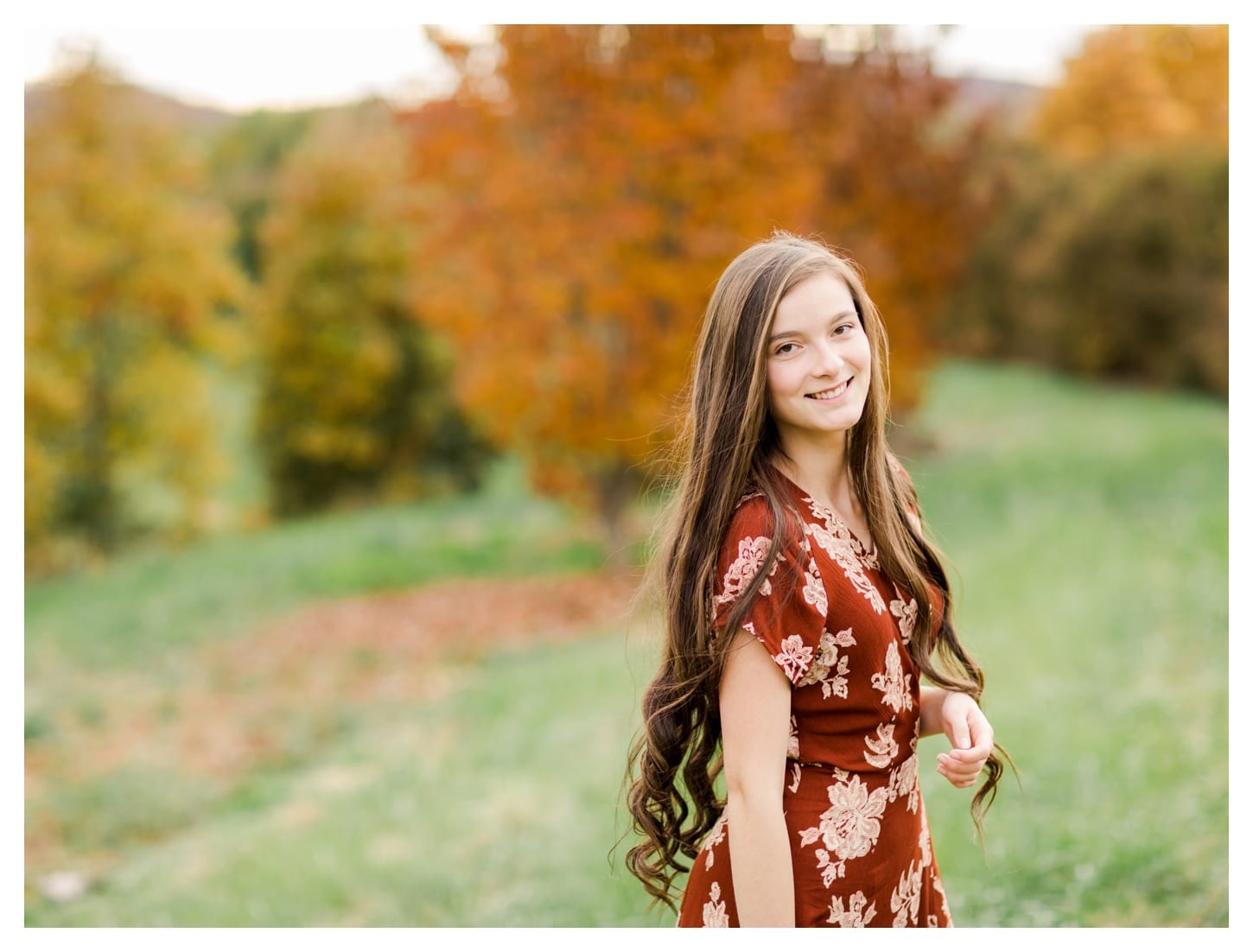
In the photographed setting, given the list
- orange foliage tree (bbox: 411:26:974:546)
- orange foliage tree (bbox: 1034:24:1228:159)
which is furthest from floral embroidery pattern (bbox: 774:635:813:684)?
orange foliage tree (bbox: 1034:24:1228:159)

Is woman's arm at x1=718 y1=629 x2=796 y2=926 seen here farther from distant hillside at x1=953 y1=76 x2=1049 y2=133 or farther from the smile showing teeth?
distant hillside at x1=953 y1=76 x2=1049 y2=133

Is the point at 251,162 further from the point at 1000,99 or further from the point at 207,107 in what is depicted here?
the point at 1000,99

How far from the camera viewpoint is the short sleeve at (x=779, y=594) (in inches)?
68.8

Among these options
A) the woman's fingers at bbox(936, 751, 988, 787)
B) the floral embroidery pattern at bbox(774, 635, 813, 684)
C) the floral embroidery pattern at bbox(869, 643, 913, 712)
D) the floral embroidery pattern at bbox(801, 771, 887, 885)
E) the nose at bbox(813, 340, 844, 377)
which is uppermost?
the nose at bbox(813, 340, 844, 377)

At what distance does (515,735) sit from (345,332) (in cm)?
1302

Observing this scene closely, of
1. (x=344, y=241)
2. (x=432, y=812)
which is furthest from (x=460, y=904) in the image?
(x=344, y=241)

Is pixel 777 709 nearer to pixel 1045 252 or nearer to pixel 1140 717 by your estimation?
pixel 1140 717

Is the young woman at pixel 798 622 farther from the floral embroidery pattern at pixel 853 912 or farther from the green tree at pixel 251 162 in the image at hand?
the green tree at pixel 251 162

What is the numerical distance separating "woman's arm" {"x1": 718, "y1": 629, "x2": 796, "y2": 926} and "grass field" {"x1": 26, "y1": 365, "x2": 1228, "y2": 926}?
1.14 feet

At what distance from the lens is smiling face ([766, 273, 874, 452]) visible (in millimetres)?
1858

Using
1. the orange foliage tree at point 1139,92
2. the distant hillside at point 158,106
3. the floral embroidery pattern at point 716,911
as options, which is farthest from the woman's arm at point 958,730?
the orange foliage tree at point 1139,92

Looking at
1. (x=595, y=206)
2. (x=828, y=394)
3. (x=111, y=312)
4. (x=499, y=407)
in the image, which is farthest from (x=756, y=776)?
(x=111, y=312)

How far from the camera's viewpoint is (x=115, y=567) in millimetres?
14703
